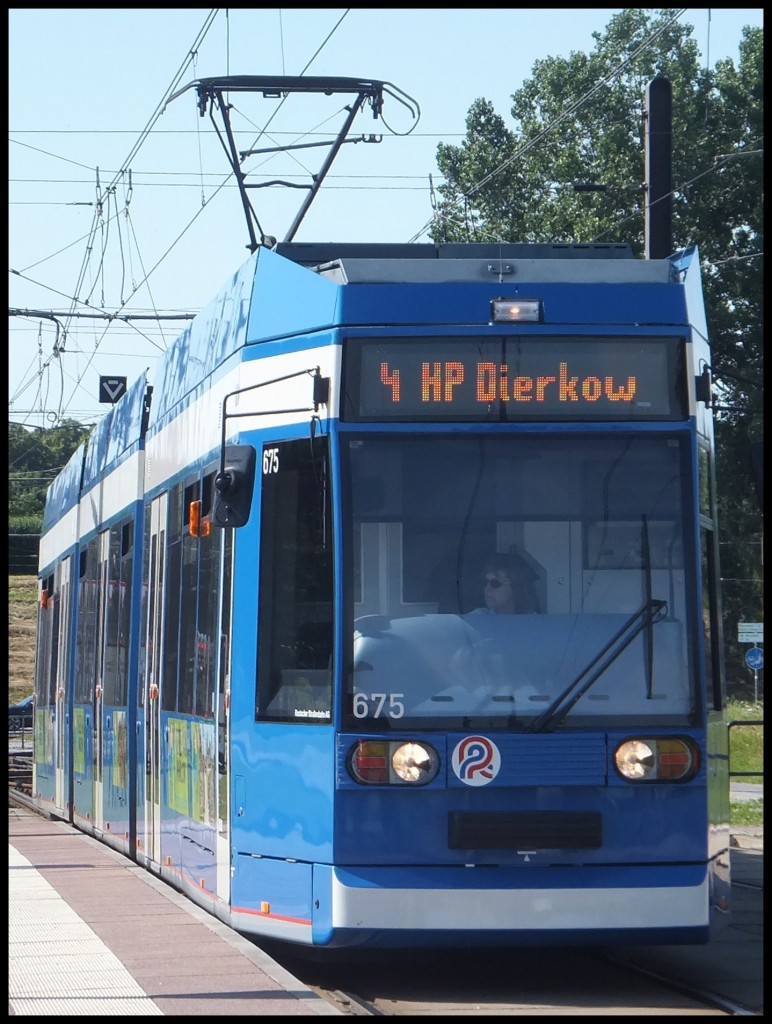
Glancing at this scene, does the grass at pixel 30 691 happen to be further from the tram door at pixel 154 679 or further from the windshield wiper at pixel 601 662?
the windshield wiper at pixel 601 662

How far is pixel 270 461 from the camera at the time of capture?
8305 mm

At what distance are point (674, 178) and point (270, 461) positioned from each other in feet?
133

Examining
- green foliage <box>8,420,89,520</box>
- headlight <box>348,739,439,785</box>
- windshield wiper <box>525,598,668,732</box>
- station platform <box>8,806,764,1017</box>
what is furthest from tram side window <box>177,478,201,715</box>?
green foliage <box>8,420,89,520</box>

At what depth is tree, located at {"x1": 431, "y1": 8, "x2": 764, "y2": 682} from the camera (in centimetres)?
4681

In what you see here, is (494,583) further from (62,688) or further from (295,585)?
(62,688)

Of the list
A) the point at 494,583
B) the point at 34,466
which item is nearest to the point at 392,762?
the point at 494,583

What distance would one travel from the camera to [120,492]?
575 inches

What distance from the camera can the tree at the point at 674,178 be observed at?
154ft

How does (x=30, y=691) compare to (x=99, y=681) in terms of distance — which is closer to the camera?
(x=99, y=681)

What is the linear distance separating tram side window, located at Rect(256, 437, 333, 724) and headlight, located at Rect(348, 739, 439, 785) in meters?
0.25

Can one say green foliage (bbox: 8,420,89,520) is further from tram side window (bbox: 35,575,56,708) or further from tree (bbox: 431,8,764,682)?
tram side window (bbox: 35,575,56,708)

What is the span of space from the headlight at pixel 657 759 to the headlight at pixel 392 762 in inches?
32.1

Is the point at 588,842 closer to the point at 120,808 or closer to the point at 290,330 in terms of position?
the point at 290,330

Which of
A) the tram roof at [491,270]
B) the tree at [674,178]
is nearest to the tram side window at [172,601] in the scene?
the tram roof at [491,270]
